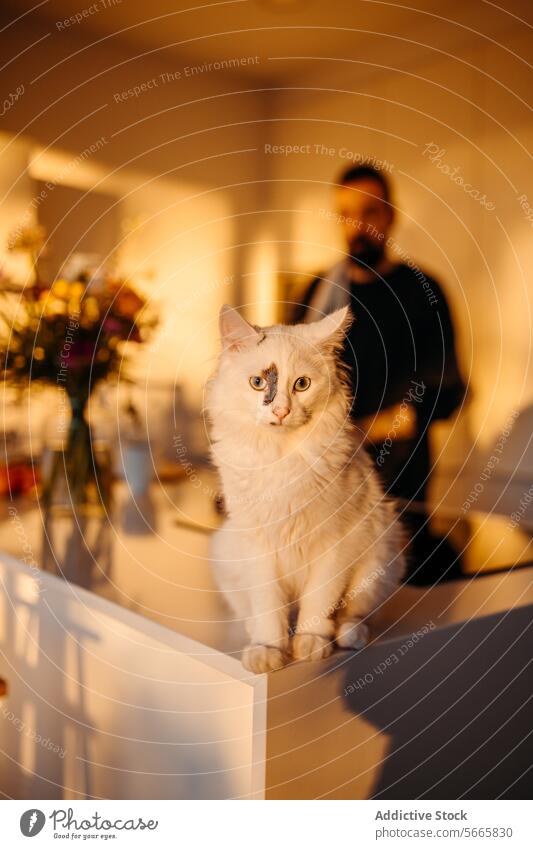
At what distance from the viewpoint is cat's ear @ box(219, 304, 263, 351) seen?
0.68 m

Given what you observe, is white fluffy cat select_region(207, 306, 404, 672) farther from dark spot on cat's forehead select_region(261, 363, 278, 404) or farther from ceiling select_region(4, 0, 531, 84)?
ceiling select_region(4, 0, 531, 84)

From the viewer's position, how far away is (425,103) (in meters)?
1.31

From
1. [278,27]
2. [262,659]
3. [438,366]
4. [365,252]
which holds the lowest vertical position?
[262,659]

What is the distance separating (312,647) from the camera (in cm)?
66

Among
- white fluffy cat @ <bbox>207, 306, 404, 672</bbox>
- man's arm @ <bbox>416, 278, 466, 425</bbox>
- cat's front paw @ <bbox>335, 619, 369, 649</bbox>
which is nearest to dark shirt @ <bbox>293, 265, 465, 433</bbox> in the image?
man's arm @ <bbox>416, 278, 466, 425</bbox>

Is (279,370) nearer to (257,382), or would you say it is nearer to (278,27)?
(257,382)

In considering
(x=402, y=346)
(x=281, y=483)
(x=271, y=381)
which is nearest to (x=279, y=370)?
(x=271, y=381)

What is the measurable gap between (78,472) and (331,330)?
571 millimetres

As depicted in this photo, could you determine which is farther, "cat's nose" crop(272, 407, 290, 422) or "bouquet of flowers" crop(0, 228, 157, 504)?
"bouquet of flowers" crop(0, 228, 157, 504)

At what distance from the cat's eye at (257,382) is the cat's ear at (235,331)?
35 mm

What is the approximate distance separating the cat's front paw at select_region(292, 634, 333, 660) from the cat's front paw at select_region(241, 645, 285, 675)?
0.02m

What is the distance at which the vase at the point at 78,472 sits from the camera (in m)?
1.06

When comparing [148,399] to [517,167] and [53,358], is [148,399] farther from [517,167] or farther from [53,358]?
[517,167]
